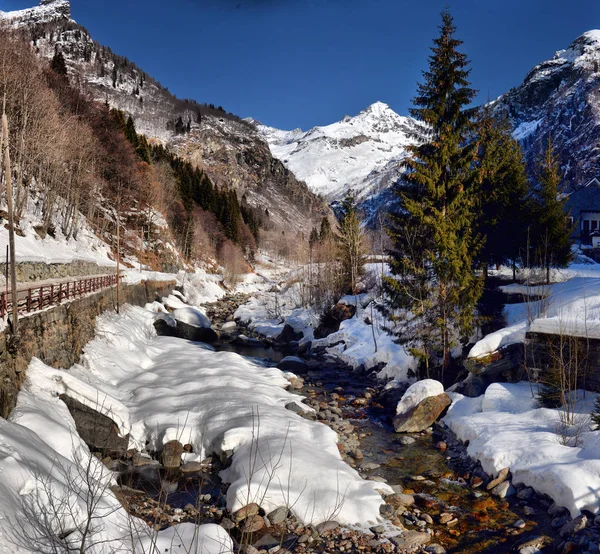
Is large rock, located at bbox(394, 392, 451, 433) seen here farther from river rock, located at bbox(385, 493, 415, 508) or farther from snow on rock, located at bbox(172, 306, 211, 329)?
snow on rock, located at bbox(172, 306, 211, 329)

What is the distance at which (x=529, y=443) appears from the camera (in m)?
11.1

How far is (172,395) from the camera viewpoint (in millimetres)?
14523

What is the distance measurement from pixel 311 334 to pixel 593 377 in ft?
68.0

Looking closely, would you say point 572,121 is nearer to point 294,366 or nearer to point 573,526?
point 294,366

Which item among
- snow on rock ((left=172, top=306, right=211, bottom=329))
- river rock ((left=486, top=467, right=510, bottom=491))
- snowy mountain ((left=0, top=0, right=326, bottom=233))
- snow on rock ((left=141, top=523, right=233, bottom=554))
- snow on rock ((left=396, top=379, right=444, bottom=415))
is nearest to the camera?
snow on rock ((left=141, top=523, right=233, bottom=554))

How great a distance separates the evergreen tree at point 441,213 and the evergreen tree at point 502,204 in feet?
28.7

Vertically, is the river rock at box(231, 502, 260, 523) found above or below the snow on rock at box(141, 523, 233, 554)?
below

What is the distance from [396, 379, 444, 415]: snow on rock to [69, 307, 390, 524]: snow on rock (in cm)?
375

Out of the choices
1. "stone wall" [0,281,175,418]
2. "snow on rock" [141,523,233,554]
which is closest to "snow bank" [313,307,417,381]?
"snow on rock" [141,523,233,554]

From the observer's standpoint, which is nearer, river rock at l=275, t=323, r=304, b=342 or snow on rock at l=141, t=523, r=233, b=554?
snow on rock at l=141, t=523, r=233, b=554

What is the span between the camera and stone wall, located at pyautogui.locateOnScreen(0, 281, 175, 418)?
938cm

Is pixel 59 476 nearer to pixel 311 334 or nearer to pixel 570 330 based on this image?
pixel 570 330

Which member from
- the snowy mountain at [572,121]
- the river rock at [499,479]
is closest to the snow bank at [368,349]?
the river rock at [499,479]

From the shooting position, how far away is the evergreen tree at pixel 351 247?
33562mm
